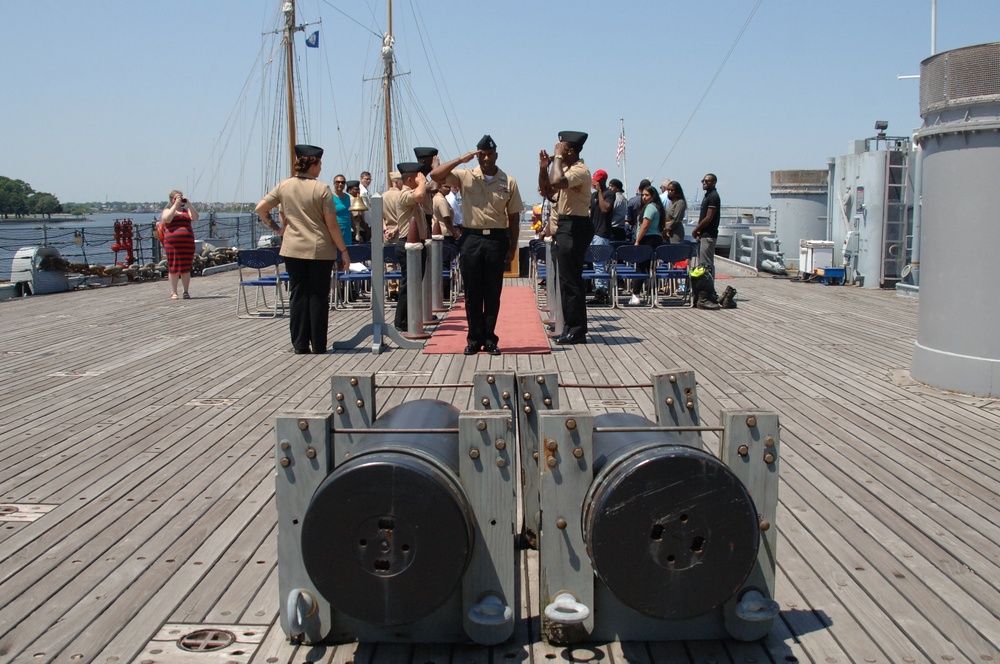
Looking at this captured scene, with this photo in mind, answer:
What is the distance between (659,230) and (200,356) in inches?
292

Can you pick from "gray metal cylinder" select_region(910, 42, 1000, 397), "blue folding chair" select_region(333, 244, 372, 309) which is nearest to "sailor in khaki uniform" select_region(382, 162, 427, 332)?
"blue folding chair" select_region(333, 244, 372, 309)

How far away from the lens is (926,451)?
17.6 ft

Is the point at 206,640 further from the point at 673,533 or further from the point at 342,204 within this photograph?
the point at 342,204

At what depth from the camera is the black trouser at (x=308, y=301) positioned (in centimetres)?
917

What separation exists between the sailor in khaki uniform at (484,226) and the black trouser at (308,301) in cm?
150

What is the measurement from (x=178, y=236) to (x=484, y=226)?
8076mm

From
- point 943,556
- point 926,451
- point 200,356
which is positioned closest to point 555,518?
point 943,556

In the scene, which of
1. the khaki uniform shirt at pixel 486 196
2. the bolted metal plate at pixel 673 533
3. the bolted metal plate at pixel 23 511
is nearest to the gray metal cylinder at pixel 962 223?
the khaki uniform shirt at pixel 486 196

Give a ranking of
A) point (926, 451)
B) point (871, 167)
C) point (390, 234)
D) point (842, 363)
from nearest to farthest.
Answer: point (926, 451) < point (842, 363) < point (390, 234) < point (871, 167)

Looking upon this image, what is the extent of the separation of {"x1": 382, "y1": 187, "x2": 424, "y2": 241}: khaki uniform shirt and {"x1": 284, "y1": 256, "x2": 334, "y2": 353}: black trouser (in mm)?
1468

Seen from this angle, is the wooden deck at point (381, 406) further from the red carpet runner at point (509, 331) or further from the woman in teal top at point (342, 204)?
the woman in teal top at point (342, 204)

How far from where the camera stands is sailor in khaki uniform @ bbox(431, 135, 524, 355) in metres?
8.39

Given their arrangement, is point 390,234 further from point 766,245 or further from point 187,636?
point 766,245

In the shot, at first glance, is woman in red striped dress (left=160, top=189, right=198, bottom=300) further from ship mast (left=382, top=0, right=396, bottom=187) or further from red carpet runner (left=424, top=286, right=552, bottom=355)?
ship mast (left=382, top=0, right=396, bottom=187)
